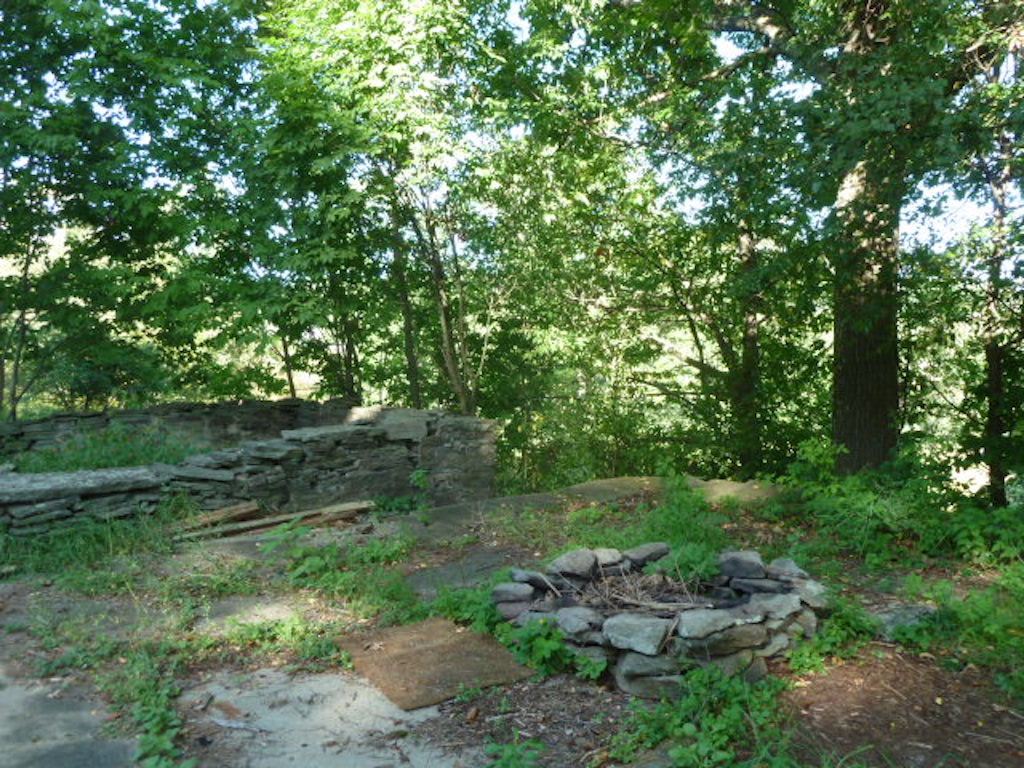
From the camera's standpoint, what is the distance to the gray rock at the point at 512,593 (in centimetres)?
447

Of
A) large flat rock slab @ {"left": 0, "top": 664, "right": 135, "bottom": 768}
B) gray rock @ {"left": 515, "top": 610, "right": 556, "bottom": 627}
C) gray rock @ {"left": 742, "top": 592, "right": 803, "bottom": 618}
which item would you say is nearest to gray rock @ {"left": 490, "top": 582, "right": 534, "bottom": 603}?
gray rock @ {"left": 515, "top": 610, "right": 556, "bottom": 627}

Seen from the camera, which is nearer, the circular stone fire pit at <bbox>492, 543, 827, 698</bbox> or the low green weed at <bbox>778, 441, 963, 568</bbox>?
the circular stone fire pit at <bbox>492, 543, 827, 698</bbox>

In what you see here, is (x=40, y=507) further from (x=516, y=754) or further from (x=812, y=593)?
(x=812, y=593)

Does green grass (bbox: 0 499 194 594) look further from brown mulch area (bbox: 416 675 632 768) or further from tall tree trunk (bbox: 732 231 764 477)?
tall tree trunk (bbox: 732 231 764 477)

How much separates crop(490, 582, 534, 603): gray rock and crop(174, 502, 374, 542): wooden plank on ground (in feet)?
9.25

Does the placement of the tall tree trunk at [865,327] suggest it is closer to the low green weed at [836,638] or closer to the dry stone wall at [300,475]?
the low green weed at [836,638]

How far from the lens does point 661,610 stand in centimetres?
406

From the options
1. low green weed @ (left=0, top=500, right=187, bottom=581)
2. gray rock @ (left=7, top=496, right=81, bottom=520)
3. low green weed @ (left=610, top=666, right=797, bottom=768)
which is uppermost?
gray rock @ (left=7, top=496, right=81, bottom=520)

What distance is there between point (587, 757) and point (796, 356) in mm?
7745

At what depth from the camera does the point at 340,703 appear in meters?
3.57

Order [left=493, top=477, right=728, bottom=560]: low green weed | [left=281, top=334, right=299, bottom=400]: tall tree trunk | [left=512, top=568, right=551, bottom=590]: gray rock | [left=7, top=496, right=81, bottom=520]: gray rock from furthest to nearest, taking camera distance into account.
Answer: [left=281, top=334, right=299, bottom=400]: tall tree trunk < [left=7, top=496, right=81, bottom=520]: gray rock < [left=493, top=477, right=728, bottom=560]: low green weed < [left=512, top=568, right=551, bottom=590]: gray rock

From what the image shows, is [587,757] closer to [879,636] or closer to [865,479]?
[879,636]

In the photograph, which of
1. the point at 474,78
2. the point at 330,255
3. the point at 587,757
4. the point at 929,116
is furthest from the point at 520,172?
the point at 587,757

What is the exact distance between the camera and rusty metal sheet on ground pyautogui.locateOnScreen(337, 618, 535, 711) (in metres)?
3.67
